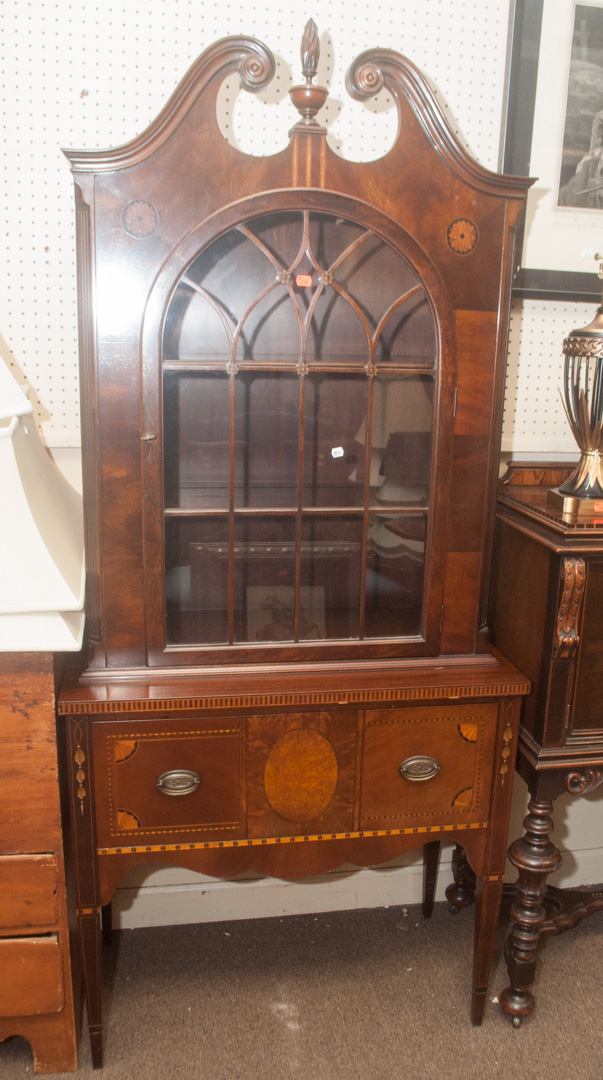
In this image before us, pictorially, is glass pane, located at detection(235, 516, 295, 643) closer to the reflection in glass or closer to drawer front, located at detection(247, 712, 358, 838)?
the reflection in glass

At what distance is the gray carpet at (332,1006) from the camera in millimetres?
1895

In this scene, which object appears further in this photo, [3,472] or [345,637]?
[345,637]

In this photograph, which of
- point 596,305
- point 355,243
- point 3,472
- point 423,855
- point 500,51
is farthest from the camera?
point 423,855

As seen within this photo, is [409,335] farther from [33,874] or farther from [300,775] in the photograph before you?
[33,874]

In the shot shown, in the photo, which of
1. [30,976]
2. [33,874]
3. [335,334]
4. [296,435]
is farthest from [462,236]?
[30,976]

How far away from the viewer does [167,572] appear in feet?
5.70

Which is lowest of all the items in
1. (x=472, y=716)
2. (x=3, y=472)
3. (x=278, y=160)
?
(x=472, y=716)

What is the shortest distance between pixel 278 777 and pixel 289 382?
2.79 ft

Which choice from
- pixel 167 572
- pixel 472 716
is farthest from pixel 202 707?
pixel 472 716

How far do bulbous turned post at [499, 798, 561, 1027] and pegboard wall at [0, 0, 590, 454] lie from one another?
Result: 4.81ft

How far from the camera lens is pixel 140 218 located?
1.58m

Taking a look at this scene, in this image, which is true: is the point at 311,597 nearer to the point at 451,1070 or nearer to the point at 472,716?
the point at 472,716

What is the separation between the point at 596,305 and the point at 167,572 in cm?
136

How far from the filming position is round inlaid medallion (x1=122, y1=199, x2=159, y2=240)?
62.0 inches
